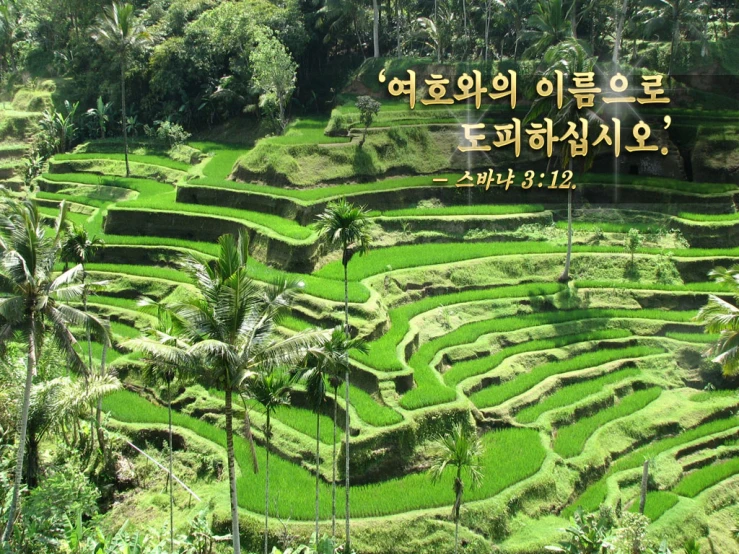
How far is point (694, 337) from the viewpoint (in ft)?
98.8

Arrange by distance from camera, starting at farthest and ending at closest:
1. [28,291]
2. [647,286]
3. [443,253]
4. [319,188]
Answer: [319,188]
[443,253]
[647,286]
[28,291]

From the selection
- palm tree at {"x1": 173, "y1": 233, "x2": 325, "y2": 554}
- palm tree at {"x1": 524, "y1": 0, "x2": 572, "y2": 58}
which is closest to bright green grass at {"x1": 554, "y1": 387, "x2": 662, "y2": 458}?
palm tree at {"x1": 173, "y1": 233, "x2": 325, "y2": 554}

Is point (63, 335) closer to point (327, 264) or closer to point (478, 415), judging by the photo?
point (478, 415)

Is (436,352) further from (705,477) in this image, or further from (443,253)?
(705,477)

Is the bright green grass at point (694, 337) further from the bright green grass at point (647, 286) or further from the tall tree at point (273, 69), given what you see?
the tall tree at point (273, 69)

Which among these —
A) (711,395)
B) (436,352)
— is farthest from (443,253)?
(711,395)

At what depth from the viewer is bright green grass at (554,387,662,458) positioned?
77.7 feet

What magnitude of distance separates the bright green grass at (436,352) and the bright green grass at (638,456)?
437cm

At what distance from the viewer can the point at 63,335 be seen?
17.5 metres

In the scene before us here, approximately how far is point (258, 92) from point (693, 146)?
2279 centimetres

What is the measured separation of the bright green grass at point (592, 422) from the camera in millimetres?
23688

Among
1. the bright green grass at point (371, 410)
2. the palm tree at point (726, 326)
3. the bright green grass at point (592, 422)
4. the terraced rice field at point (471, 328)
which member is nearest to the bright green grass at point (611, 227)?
the terraced rice field at point (471, 328)

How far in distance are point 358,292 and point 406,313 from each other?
214 cm

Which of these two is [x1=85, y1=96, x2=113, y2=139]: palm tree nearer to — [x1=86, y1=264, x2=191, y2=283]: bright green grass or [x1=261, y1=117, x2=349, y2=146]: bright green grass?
[x1=261, y1=117, x2=349, y2=146]: bright green grass
